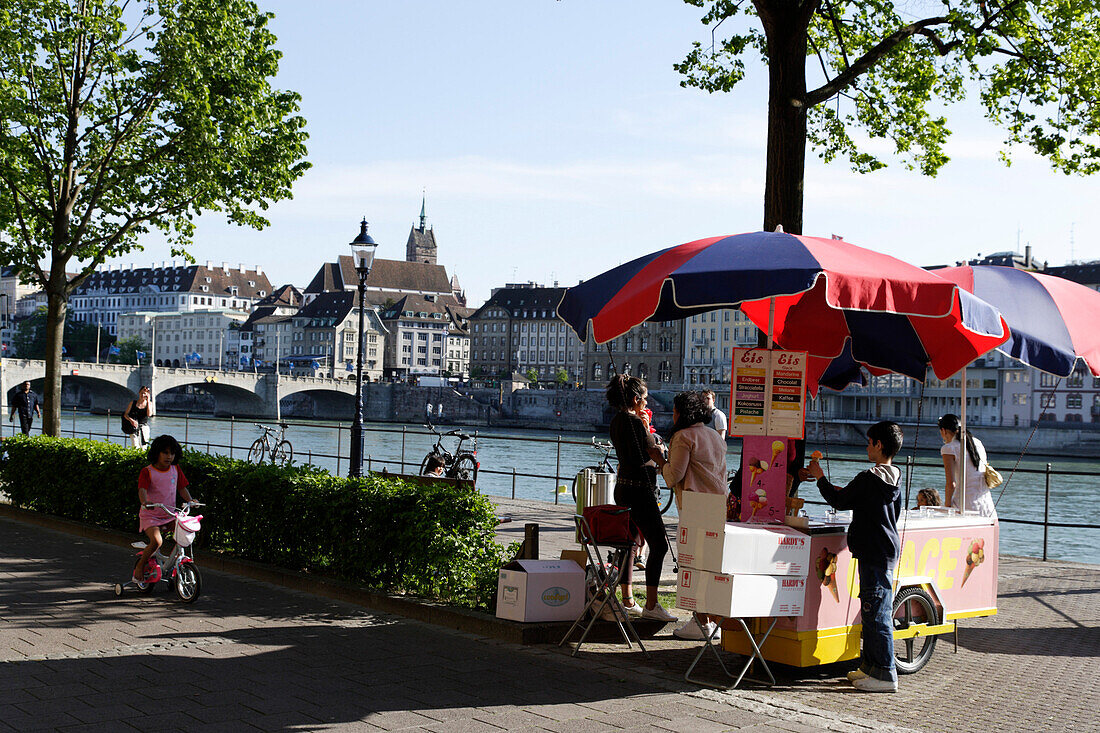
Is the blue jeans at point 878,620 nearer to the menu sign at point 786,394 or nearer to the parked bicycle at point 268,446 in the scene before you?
the menu sign at point 786,394

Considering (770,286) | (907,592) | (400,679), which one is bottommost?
(400,679)

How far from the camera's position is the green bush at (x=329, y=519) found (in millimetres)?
9227

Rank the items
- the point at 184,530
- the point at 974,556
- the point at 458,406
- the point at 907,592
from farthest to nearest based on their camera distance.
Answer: the point at 458,406, the point at 184,530, the point at 974,556, the point at 907,592

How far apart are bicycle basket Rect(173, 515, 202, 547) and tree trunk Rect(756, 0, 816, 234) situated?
556 centimetres

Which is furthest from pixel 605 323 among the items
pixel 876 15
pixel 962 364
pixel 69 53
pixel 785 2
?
pixel 69 53

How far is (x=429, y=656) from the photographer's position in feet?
25.5

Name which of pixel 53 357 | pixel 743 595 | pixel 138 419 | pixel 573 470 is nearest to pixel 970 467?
pixel 743 595

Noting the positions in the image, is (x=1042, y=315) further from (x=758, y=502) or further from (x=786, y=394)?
(x=758, y=502)

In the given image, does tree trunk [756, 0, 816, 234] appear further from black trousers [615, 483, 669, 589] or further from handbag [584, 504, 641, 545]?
handbag [584, 504, 641, 545]

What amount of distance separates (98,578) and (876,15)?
1032 cm

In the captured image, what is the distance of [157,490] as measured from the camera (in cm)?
986

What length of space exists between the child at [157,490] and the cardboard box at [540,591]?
2959 millimetres

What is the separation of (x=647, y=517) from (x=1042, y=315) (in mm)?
3472

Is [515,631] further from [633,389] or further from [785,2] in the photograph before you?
[785,2]
